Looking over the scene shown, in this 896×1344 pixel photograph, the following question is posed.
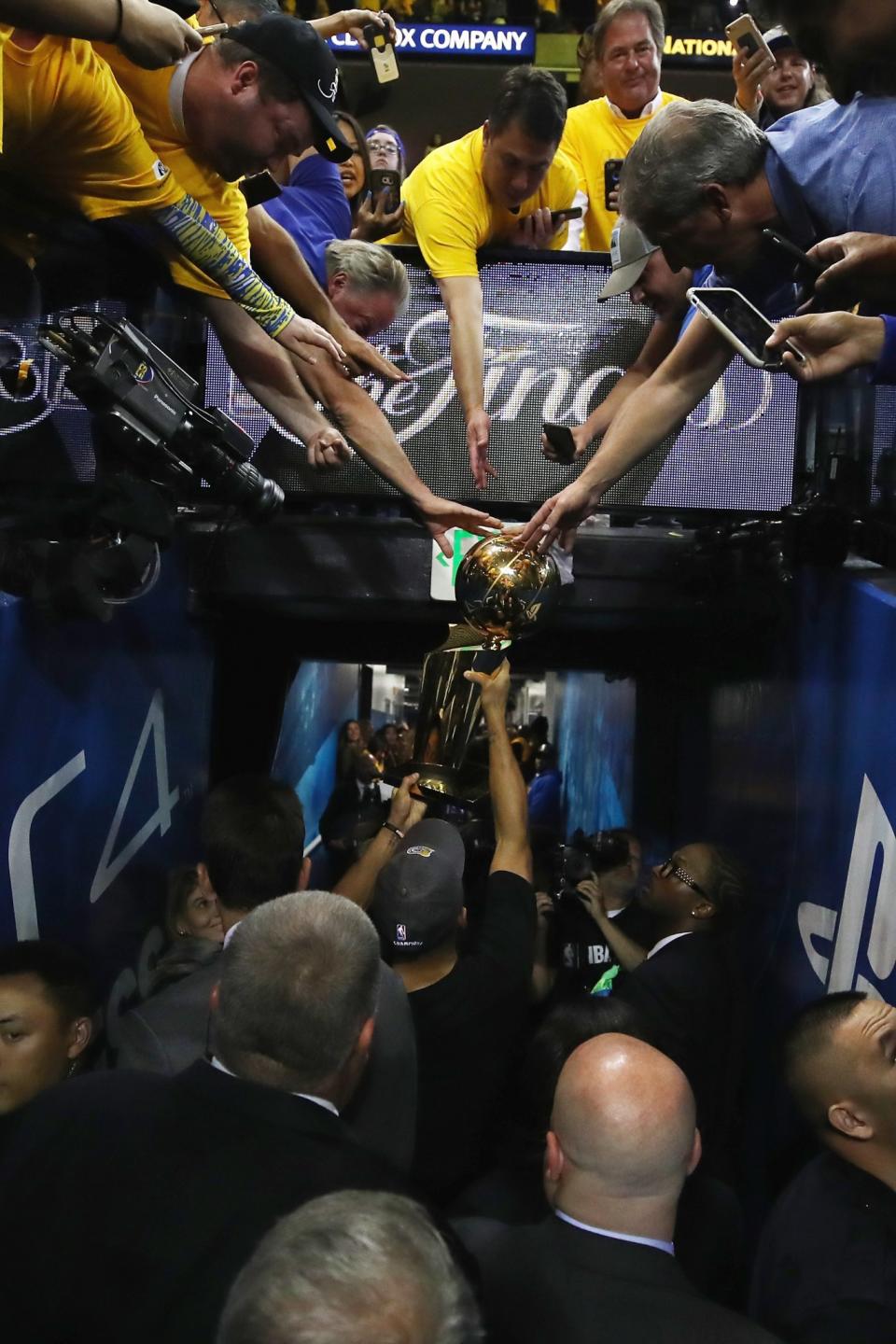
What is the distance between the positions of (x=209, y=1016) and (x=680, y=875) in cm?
227

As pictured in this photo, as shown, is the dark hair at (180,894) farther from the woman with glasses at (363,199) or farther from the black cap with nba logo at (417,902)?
the woman with glasses at (363,199)

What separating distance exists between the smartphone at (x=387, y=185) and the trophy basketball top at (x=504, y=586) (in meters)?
2.15

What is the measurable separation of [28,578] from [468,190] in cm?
205

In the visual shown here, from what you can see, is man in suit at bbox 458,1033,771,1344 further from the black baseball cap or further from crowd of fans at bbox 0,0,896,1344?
the black baseball cap

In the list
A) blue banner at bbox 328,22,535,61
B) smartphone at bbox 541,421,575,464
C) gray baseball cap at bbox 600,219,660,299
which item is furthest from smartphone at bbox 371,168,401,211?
blue banner at bbox 328,22,535,61

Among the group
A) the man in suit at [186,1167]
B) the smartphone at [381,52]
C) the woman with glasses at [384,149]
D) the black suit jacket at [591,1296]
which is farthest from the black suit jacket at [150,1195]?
the woman with glasses at [384,149]

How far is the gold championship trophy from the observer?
3549mm

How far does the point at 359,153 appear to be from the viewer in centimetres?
531

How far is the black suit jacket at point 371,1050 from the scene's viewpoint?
2432mm

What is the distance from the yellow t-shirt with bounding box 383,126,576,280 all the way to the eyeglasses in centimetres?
198

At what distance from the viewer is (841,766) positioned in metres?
3.72

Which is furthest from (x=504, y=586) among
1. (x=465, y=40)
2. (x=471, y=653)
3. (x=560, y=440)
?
(x=465, y=40)

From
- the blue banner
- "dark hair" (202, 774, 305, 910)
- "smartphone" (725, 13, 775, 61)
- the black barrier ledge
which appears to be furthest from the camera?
the blue banner

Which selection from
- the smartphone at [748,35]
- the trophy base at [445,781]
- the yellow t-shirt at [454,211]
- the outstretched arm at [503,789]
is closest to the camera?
the outstretched arm at [503,789]
